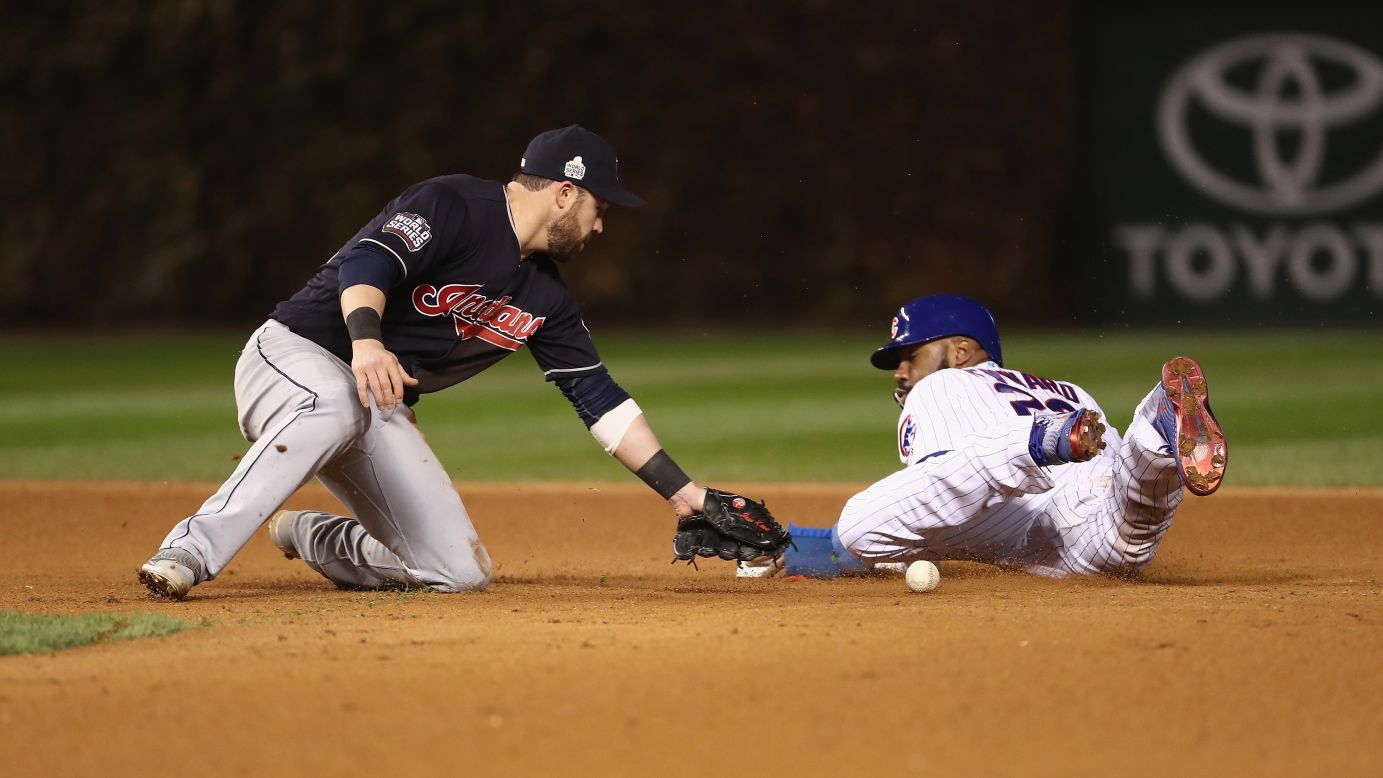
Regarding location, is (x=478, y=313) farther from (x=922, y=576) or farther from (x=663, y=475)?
(x=922, y=576)

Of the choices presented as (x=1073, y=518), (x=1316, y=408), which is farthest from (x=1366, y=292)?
(x=1073, y=518)

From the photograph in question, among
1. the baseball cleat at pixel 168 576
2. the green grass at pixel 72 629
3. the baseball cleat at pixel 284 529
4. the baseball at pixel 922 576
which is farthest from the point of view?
the baseball cleat at pixel 284 529

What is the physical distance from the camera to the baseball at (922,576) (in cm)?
470

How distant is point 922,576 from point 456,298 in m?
1.51

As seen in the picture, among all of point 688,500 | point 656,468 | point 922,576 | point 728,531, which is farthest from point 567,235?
point 922,576

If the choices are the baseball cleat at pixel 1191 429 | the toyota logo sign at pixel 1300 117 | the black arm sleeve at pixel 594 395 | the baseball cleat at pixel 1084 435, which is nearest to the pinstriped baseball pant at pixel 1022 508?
the baseball cleat at pixel 1191 429

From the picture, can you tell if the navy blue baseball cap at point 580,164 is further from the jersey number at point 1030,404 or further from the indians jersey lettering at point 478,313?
the jersey number at point 1030,404

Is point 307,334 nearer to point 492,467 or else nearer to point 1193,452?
point 1193,452

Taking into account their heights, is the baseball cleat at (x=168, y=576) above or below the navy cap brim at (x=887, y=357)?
below

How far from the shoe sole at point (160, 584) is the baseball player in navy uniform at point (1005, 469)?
1733mm

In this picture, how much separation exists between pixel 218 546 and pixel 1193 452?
252 centimetres

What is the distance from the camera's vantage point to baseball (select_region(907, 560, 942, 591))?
4695mm

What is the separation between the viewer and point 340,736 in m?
2.98

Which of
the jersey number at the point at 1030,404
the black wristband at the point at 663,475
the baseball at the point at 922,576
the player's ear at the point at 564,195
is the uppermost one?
the player's ear at the point at 564,195
